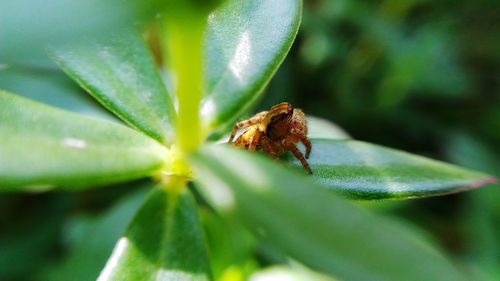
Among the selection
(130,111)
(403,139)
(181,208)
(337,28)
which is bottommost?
(403,139)

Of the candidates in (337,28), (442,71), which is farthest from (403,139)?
(337,28)

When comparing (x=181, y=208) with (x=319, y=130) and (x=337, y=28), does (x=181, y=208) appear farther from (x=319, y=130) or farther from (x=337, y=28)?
(x=337, y=28)

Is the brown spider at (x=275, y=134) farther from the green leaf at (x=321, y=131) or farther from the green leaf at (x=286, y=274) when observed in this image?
the green leaf at (x=286, y=274)

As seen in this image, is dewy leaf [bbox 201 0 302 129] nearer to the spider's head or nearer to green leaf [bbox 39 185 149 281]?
the spider's head

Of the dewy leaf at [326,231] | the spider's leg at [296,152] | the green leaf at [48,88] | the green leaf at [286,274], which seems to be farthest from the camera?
the green leaf at [48,88]

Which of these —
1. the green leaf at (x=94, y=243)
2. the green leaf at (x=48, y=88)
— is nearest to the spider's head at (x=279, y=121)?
the green leaf at (x=94, y=243)

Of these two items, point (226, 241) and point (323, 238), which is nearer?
point (323, 238)
